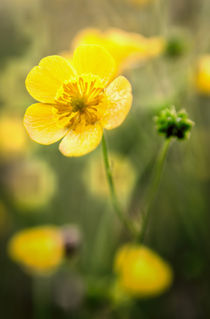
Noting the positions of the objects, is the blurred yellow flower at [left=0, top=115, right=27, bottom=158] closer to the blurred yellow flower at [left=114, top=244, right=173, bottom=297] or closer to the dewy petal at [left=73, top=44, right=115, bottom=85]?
the blurred yellow flower at [left=114, top=244, right=173, bottom=297]

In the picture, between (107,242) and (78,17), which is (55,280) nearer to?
(107,242)

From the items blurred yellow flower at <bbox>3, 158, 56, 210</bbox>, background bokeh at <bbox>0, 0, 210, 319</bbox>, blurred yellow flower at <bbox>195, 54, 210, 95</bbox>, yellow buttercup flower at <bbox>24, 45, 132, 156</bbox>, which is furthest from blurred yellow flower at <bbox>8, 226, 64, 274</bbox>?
blurred yellow flower at <bbox>195, 54, 210, 95</bbox>

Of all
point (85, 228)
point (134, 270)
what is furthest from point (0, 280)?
point (134, 270)

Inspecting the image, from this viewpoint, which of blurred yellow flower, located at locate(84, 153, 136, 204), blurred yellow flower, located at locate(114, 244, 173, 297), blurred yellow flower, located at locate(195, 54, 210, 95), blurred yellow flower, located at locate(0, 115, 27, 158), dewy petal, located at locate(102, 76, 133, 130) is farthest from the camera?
blurred yellow flower, located at locate(0, 115, 27, 158)

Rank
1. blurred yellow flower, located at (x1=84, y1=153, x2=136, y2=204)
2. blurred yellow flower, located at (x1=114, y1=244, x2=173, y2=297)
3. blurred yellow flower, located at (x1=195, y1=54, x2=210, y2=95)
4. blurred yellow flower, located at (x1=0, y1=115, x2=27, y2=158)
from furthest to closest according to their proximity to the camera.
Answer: blurred yellow flower, located at (x1=0, y1=115, x2=27, y2=158) → blurred yellow flower, located at (x1=84, y1=153, x2=136, y2=204) → blurred yellow flower, located at (x1=195, y1=54, x2=210, y2=95) → blurred yellow flower, located at (x1=114, y1=244, x2=173, y2=297)

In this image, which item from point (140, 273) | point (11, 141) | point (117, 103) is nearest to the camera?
point (117, 103)

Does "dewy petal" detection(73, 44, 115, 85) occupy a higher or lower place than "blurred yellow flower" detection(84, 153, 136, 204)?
higher

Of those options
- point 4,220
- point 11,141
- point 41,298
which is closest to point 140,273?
point 41,298

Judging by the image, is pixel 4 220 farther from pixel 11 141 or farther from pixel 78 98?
pixel 78 98

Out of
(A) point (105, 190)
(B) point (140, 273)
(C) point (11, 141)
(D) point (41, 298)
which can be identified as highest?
(C) point (11, 141)
